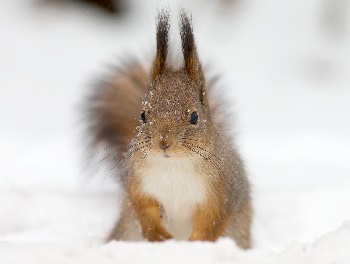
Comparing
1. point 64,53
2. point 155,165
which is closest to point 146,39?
point 64,53

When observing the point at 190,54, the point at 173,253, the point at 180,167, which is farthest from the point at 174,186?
the point at 173,253

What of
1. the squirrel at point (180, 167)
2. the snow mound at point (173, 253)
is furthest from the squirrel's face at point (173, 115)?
the snow mound at point (173, 253)

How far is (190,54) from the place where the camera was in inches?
107

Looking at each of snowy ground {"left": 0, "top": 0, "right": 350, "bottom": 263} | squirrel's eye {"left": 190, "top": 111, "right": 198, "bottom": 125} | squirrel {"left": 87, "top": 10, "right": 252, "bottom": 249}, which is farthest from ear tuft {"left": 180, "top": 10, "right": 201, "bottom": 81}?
snowy ground {"left": 0, "top": 0, "right": 350, "bottom": 263}

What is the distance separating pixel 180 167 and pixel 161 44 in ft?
1.36

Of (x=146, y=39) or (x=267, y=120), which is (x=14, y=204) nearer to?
(x=267, y=120)

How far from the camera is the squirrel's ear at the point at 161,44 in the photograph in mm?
2646

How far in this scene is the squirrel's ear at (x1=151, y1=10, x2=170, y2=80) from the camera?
265 centimetres

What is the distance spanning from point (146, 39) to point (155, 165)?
286 centimetres

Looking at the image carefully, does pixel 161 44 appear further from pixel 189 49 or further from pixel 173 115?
pixel 173 115

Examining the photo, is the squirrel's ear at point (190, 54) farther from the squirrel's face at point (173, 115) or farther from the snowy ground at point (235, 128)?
the snowy ground at point (235, 128)

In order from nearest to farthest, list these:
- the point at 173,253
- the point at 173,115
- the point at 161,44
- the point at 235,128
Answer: the point at 173,253 → the point at 173,115 → the point at 161,44 → the point at 235,128

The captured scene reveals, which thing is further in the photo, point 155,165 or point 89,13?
point 89,13

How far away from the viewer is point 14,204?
3363mm
